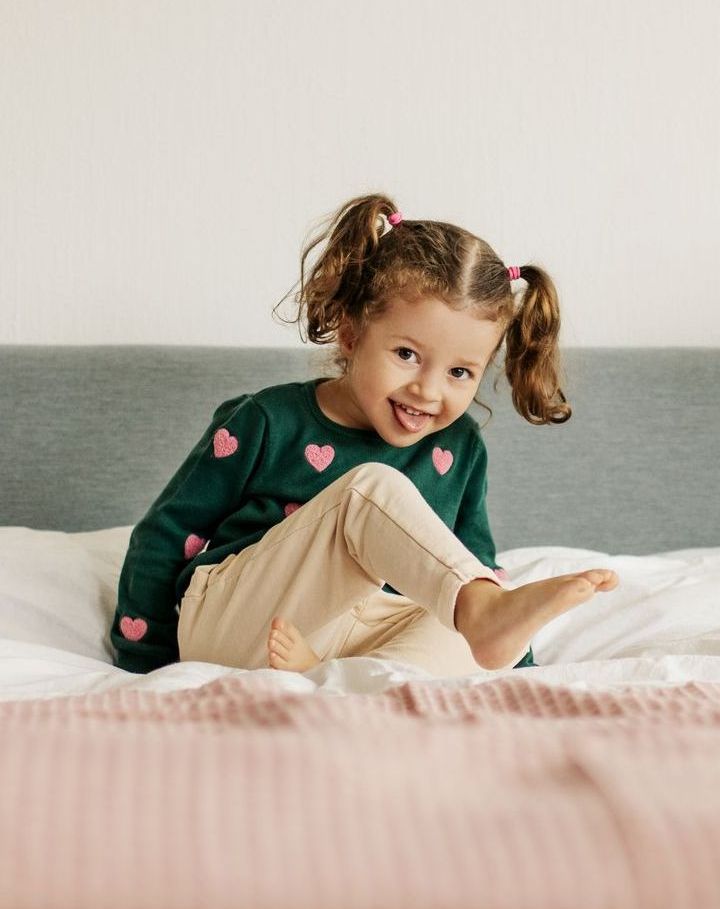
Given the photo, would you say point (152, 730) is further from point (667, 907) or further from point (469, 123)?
point (469, 123)

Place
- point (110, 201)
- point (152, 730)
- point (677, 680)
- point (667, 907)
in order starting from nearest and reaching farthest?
point (667, 907)
point (152, 730)
point (677, 680)
point (110, 201)

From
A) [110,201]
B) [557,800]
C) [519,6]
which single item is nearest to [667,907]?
[557,800]

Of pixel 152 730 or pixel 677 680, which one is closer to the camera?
pixel 152 730

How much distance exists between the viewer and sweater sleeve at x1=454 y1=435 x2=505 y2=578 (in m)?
1.48

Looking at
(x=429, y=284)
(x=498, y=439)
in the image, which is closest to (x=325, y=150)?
(x=498, y=439)

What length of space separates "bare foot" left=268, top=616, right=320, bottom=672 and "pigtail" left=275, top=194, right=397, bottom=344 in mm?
391

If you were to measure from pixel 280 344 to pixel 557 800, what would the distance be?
4.56ft

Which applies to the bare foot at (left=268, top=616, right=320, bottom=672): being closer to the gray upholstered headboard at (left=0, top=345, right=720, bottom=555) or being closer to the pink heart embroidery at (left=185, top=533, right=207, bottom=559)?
the pink heart embroidery at (left=185, top=533, right=207, bottom=559)

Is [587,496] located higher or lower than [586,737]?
lower

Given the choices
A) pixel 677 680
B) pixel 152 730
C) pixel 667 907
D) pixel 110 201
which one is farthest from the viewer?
→ pixel 110 201

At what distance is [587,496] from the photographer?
6.27ft

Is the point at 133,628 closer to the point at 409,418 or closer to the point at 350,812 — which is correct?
the point at 409,418

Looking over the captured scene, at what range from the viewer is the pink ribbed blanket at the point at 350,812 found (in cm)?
54

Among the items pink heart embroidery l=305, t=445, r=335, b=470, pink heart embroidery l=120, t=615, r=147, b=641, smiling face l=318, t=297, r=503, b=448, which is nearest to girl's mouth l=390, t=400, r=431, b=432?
smiling face l=318, t=297, r=503, b=448
